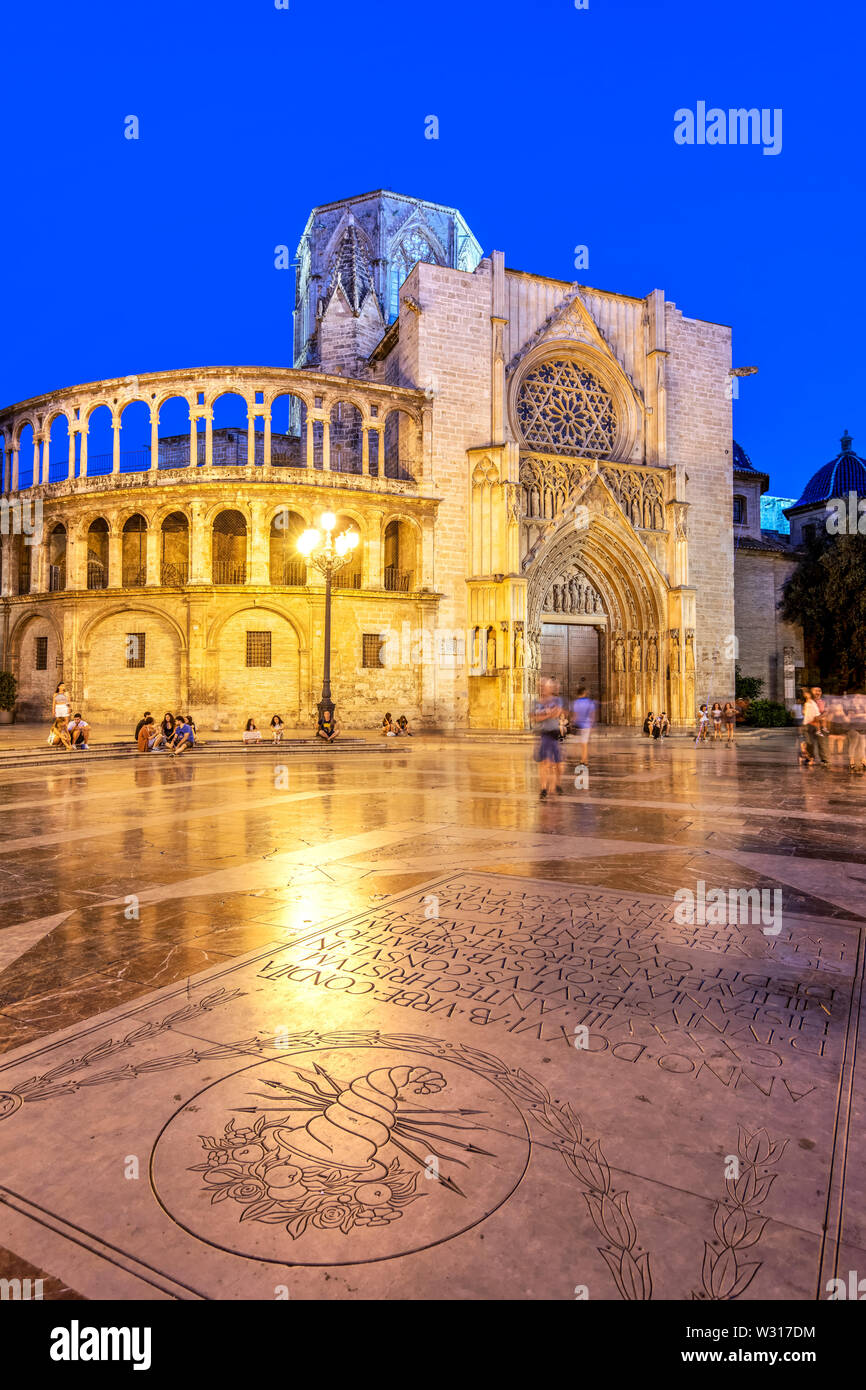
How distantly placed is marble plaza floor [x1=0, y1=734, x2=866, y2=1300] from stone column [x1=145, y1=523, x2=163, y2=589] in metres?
21.2

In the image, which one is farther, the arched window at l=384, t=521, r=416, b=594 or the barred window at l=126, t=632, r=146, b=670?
the arched window at l=384, t=521, r=416, b=594

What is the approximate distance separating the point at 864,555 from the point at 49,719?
36.2m

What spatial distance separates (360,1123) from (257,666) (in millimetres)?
24376

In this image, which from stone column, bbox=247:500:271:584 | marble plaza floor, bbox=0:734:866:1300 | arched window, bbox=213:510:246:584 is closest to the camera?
marble plaza floor, bbox=0:734:866:1300

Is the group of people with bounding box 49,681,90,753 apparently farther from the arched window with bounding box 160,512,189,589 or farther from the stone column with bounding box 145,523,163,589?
the arched window with bounding box 160,512,189,589

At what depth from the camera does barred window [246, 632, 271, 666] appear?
1014 inches

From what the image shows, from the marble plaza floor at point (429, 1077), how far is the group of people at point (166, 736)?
11.8 meters

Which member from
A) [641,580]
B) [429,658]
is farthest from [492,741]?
[641,580]

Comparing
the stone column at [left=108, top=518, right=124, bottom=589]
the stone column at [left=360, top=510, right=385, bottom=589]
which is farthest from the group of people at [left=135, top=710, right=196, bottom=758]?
the stone column at [left=108, top=518, right=124, bottom=589]

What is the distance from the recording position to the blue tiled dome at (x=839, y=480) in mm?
41188

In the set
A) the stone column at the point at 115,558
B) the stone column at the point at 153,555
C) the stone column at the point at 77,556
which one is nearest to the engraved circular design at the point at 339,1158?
the stone column at the point at 153,555

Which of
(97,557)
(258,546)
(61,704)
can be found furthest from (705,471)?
(61,704)

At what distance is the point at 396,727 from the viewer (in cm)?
2419

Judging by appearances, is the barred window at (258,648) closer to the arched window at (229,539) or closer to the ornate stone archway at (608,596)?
the arched window at (229,539)
